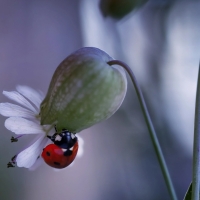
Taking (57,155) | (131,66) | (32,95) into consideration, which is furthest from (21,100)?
(131,66)

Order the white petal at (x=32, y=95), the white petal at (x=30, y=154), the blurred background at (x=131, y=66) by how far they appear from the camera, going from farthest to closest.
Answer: the blurred background at (x=131, y=66) < the white petal at (x=32, y=95) < the white petal at (x=30, y=154)

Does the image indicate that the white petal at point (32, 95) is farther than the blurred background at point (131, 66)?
No

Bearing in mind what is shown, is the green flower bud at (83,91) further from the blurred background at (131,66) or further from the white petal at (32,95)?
the blurred background at (131,66)

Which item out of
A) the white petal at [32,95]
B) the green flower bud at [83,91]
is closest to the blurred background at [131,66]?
the white petal at [32,95]

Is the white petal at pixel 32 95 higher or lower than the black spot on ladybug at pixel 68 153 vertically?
higher

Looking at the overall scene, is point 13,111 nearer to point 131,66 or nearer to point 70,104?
point 70,104

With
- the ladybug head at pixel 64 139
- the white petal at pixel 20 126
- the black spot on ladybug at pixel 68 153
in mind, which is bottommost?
the black spot on ladybug at pixel 68 153

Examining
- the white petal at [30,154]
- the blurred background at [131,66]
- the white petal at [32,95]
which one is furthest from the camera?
the blurred background at [131,66]
